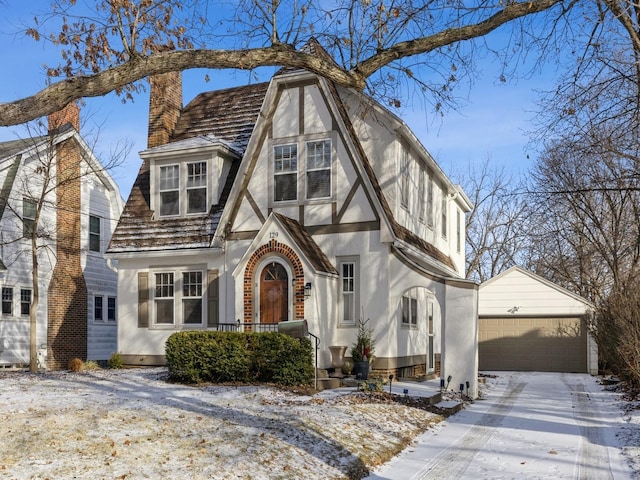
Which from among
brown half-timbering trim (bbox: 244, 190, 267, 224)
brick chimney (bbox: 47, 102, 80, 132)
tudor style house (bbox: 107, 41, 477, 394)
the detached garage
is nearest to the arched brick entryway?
tudor style house (bbox: 107, 41, 477, 394)

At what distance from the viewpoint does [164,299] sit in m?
20.4

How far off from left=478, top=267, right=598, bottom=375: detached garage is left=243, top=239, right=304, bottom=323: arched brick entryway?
13.4 metres

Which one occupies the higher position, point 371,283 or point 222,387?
point 371,283

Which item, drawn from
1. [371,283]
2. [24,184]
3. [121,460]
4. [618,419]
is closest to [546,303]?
[371,283]

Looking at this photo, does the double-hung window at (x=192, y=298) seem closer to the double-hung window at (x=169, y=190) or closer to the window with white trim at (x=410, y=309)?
the double-hung window at (x=169, y=190)

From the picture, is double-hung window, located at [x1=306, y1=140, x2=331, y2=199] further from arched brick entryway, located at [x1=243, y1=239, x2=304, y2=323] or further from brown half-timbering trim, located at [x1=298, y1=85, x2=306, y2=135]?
arched brick entryway, located at [x1=243, y1=239, x2=304, y2=323]

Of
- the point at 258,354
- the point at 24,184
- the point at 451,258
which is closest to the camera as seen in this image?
the point at 258,354

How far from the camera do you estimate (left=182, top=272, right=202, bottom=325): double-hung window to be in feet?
65.4

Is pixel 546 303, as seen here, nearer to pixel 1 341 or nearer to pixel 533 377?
pixel 533 377

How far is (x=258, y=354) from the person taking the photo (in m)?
15.3

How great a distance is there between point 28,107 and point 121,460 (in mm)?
4085

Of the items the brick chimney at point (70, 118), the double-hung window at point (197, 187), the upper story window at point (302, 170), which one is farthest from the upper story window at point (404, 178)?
the brick chimney at point (70, 118)

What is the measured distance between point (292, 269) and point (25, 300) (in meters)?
12.2

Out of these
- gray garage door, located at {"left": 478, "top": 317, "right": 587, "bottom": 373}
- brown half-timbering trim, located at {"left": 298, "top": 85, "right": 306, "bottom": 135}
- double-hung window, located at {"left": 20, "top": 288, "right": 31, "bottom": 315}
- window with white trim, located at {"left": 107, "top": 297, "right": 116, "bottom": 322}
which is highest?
brown half-timbering trim, located at {"left": 298, "top": 85, "right": 306, "bottom": 135}
